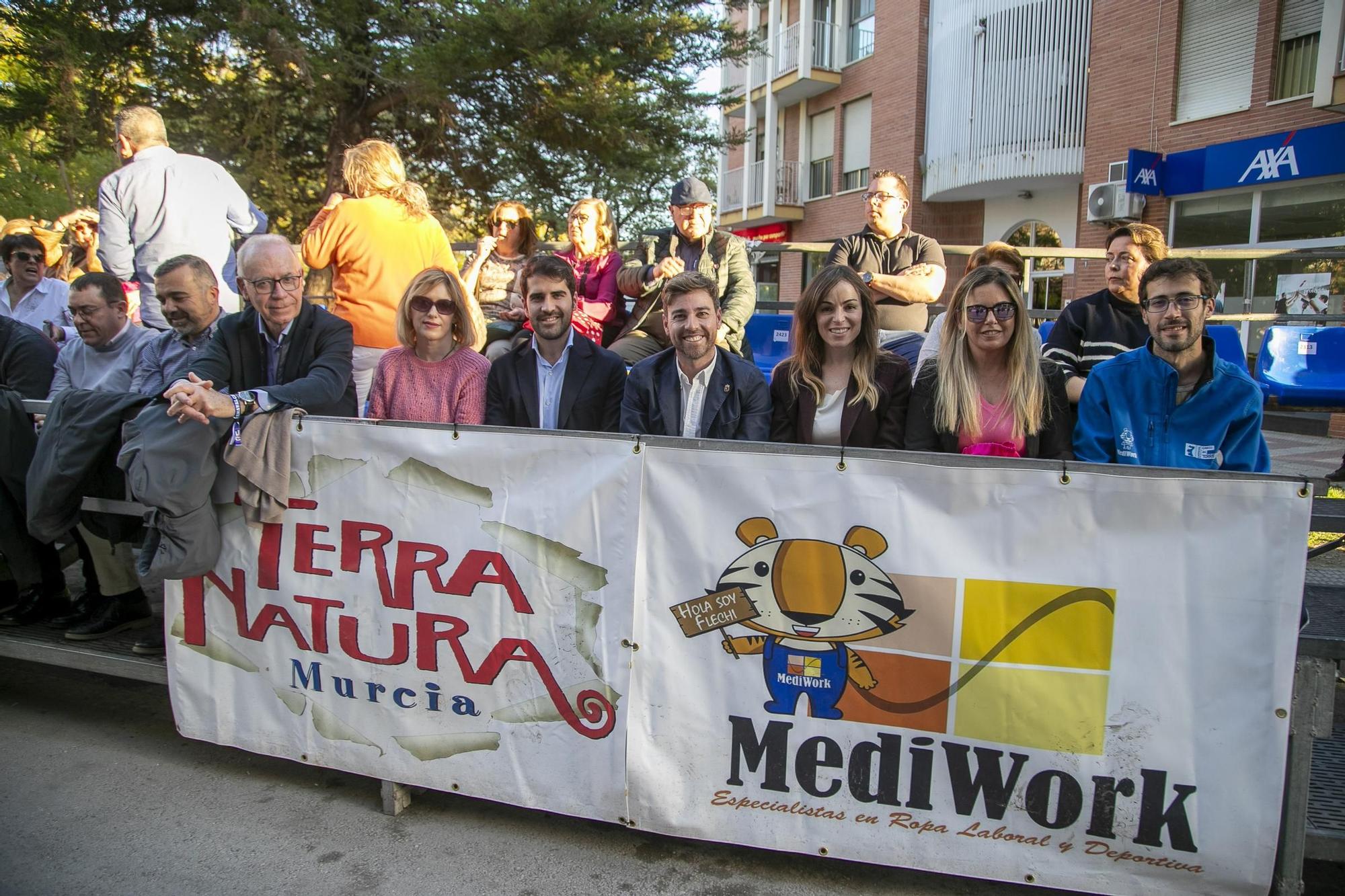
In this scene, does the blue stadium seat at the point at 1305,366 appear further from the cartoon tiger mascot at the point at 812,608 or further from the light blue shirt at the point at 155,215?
the light blue shirt at the point at 155,215

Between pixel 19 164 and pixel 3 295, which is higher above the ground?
pixel 19 164

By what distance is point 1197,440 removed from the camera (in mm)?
3186

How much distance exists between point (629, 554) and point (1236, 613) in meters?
1.76

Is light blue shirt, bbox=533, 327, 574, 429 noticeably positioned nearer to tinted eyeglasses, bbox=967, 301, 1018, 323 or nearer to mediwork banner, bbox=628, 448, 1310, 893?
mediwork banner, bbox=628, 448, 1310, 893

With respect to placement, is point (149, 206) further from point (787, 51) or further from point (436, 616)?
point (787, 51)

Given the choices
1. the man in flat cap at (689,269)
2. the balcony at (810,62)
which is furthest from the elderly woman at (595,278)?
the balcony at (810,62)

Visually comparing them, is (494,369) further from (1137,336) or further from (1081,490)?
(1137,336)

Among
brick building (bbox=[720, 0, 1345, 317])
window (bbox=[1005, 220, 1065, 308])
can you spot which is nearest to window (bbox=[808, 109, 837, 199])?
brick building (bbox=[720, 0, 1345, 317])

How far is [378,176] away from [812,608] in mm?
3785

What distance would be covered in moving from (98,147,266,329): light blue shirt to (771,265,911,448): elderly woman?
13.1ft

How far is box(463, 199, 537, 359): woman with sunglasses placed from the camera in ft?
19.6

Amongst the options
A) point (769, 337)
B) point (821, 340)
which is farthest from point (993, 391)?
point (769, 337)

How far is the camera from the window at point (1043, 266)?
1750cm

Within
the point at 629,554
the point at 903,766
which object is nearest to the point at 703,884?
the point at 903,766
